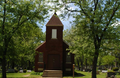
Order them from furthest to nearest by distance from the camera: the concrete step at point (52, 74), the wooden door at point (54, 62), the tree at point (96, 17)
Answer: the wooden door at point (54, 62)
the concrete step at point (52, 74)
the tree at point (96, 17)

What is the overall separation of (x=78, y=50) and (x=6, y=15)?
9549 mm

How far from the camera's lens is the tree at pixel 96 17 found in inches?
577

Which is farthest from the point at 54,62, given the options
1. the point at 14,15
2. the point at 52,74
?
the point at 14,15

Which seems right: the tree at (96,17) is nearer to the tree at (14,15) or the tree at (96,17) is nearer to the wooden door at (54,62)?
the tree at (14,15)

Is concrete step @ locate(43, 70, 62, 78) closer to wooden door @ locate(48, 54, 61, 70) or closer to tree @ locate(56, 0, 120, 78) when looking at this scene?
wooden door @ locate(48, 54, 61, 70)

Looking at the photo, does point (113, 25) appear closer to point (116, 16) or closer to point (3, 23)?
point (116, 16)

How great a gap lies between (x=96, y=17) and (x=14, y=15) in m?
9.96

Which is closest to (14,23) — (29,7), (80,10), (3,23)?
(3,23)

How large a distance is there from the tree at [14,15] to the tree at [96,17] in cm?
447

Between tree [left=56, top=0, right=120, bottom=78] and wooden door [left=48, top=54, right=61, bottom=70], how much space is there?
364 inches

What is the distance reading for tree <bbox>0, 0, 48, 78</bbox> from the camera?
56.9 feet

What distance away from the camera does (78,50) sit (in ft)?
51.1

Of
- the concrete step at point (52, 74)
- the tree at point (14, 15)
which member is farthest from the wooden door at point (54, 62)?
the tree at point (14, 15)

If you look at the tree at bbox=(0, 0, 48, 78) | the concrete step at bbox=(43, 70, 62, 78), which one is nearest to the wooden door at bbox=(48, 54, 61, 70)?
the concrete step at bbox=(43, 70, 62, 78)
